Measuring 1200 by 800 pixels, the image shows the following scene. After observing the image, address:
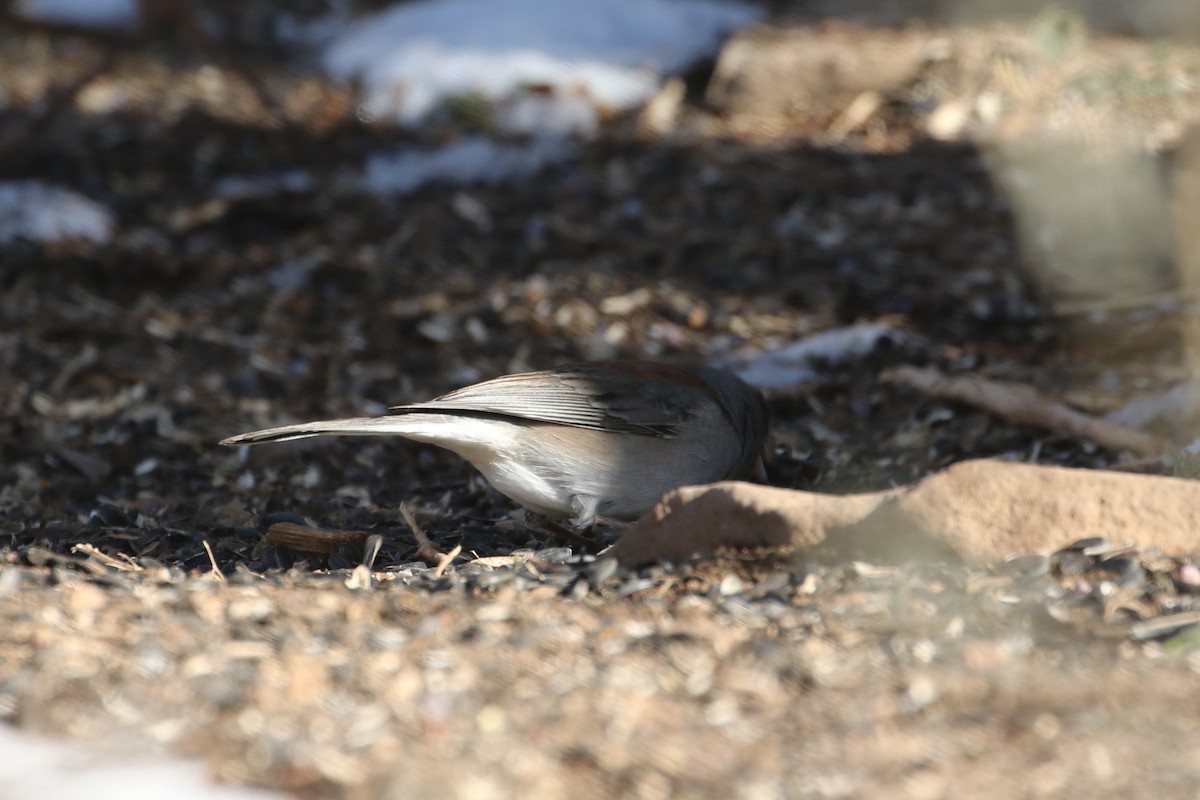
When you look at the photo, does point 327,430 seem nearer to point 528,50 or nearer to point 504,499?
point 504,499

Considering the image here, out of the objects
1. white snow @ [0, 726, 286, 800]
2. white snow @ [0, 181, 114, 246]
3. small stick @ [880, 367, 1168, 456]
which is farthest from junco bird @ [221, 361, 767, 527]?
white snow @ [0, 181, 114, 246]

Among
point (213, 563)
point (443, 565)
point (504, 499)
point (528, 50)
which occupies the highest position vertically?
point (528, 50)

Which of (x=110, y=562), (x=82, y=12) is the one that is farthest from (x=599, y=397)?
(x=82, y=12)

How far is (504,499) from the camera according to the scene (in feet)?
14.7

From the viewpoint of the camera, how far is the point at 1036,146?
7082 mm

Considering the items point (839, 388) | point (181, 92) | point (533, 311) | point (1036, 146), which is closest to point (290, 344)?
point (533, 311)

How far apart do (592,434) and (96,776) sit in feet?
6.90

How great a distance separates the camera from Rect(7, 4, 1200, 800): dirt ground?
2268mm

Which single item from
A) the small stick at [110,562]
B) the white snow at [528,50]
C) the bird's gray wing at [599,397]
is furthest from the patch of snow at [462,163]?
the small stick at [110,562]

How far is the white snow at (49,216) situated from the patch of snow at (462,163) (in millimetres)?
1455

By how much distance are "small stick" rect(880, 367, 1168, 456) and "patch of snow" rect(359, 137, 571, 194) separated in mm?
3231

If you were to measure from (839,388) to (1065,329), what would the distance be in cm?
111

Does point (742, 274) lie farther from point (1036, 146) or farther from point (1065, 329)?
point (1036, 146)

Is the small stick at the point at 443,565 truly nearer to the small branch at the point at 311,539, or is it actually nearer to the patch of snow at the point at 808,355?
the small branch at the point at 311,539
